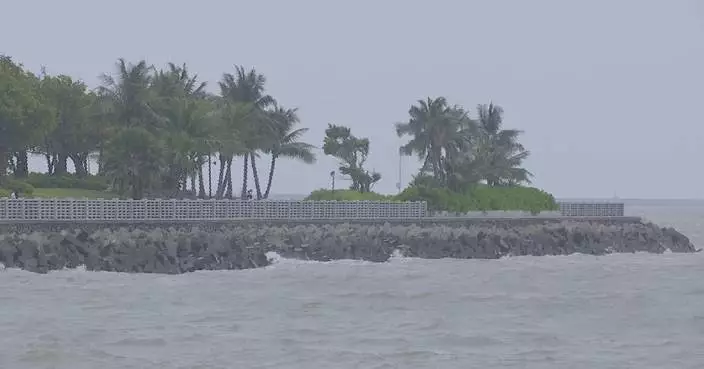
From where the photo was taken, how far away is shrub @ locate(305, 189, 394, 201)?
76.8 metres

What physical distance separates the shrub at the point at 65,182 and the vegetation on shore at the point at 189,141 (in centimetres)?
6

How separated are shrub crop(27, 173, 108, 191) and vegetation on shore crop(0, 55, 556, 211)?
6cm

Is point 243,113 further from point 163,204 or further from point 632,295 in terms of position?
point 632,295

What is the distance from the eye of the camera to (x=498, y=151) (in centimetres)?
8638

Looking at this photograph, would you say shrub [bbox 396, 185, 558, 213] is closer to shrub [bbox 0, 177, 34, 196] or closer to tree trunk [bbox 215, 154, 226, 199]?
tree trunk [bbox 215, 154, 226, 199]

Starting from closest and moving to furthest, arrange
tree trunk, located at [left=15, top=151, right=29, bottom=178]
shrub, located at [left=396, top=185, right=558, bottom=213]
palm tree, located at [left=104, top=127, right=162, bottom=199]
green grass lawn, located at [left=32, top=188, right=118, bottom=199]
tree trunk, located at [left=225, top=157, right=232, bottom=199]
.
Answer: palm tree, located at [left=104, top=127, right=162, bottom=199] < green grass lawn, located at [left=32, top=188, right=118, bottom=199] < shrub, located at [left=396, top=185, right=558, bottom=213] < tree trunk, located at [left=225, top=157, right=232, bottom=199] < tree trunk, located at [left=15, top=151, right=29, bottom=178]

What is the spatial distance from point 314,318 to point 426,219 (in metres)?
35.3

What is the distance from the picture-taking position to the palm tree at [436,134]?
81938 millimetres

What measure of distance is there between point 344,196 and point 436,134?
875 centimetres

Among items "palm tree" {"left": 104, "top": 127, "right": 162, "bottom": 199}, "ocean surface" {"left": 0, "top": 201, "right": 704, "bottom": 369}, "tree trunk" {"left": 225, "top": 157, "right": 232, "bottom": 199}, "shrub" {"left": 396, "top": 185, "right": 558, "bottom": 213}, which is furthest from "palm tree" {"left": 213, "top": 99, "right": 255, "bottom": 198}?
"ocean surface" {"left": 0, "top": 201, "right": 704, "bottom": 369}

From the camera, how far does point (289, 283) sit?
44.4 metres

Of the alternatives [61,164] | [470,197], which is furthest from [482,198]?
[61,164]

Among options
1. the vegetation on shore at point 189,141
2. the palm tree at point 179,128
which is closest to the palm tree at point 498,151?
the vegetation on shore at point 189,141

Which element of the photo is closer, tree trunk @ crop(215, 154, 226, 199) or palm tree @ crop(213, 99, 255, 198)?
palm tree @ crop(213, 99, 255, 198)
